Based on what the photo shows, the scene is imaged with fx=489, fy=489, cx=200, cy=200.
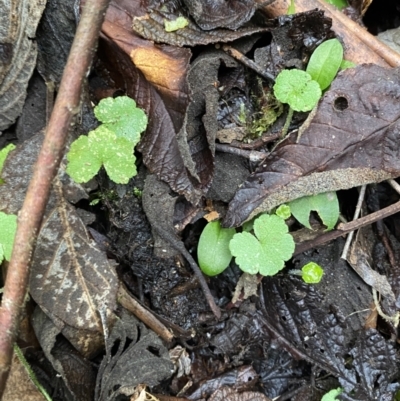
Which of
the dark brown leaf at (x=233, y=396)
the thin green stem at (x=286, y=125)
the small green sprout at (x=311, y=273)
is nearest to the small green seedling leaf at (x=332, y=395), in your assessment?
the dark brown leaf at (x=233, y=396)

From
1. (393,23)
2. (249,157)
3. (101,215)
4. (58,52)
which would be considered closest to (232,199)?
(249,157)

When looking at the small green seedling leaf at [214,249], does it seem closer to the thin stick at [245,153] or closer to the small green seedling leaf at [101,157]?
the thin stick at [245,153]

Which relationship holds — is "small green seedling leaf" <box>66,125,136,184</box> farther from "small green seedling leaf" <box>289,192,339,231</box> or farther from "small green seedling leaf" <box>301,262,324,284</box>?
"small green seedling leaf" <box>301,262,324,284</box>

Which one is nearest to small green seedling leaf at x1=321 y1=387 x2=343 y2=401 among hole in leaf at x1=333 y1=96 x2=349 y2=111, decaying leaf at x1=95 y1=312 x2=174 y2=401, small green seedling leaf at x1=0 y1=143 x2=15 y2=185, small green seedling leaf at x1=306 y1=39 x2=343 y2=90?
decaying leaf at x1=95 y1=312 x2=174 y2=401

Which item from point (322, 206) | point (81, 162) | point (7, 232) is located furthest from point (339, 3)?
point (7, 232)

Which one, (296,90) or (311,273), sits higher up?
(296,90)

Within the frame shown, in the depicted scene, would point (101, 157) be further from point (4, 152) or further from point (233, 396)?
point (233, 396)
